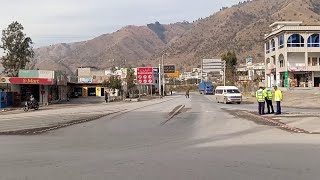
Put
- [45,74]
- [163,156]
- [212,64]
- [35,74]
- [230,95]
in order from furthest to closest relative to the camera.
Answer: [212,64] → [45,74] → [35,74] → [230,95] → [163,156]

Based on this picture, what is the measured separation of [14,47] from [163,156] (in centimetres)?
6960

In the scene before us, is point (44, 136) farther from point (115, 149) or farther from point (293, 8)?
point (293, 8)

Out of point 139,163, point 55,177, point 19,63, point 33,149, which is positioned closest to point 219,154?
point 139,163

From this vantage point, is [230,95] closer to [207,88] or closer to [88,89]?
[207,88]

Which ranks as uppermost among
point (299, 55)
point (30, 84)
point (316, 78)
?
point (299, 55)

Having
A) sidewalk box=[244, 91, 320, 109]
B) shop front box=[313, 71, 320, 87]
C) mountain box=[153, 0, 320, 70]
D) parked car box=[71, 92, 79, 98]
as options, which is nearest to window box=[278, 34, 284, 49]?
shop front box=[313, 71, 320, 87]

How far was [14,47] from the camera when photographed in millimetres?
75875

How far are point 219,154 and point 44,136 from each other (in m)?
8.31

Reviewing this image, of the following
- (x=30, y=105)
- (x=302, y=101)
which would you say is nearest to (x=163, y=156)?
(x=302, y=101)

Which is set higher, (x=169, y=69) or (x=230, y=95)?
(x=169, y=69)

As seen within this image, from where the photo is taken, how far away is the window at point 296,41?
7181 cm

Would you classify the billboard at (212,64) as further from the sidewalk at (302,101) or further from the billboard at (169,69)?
the sidewalk at (302,101)

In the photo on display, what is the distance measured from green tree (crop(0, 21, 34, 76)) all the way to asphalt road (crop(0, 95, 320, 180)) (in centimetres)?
6185

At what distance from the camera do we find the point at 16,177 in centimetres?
885
